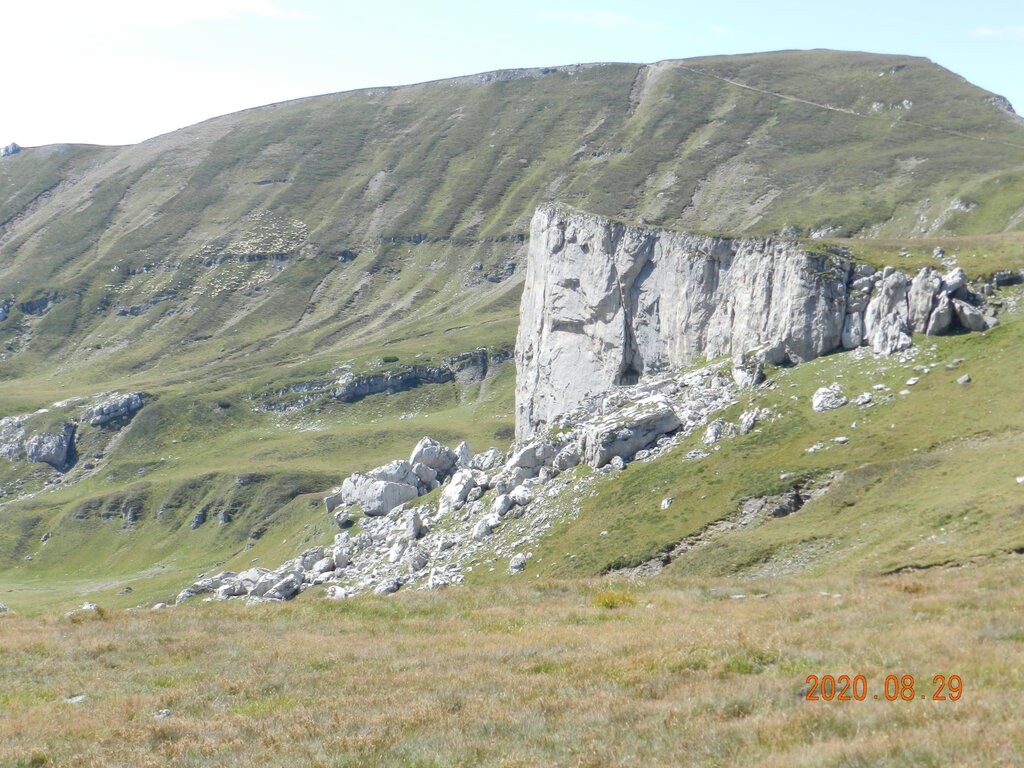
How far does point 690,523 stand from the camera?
63.9m

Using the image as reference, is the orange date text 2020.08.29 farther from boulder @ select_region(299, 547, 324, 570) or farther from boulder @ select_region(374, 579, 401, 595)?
boulder @ select_region(299, 547, 324, 570)

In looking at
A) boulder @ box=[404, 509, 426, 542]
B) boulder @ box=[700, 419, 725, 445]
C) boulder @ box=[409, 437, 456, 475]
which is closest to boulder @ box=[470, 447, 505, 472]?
boulder @ box=[409, 437, 456, 475]

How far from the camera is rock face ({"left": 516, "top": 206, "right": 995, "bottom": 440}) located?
7325 cm

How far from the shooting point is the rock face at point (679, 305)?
240ft

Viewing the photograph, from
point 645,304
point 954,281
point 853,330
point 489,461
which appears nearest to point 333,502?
point 489,461

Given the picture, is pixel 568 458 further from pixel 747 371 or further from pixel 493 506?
pixel 747 371

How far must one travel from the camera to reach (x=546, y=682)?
59.2 ft

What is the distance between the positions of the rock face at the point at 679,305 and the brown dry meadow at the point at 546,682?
5111 centimetres

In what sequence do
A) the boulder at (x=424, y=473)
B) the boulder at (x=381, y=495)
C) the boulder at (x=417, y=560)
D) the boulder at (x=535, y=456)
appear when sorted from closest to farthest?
the boulder at (x=417, y=560)
the boulder at (x=535, y=456)
the boulder at (x=381, y=495)
the boulder at (x=424, y=473)

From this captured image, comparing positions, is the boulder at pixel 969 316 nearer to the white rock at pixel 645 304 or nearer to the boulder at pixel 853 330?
the boulder at pixel 853 330

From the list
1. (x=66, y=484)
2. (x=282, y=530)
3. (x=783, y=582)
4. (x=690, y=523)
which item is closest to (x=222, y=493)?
(x=282, y=530)

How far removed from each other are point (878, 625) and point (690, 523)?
44134 mm

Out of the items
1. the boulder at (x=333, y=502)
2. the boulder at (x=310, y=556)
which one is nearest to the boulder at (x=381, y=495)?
the boulder at (x=310, y=556)

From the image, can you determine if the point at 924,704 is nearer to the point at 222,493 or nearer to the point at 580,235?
the point at 580,235
